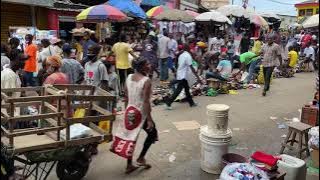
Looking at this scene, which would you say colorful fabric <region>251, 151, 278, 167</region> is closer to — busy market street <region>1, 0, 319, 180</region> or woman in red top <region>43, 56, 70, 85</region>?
busy market street <region>1, 0, 319, 180</region>

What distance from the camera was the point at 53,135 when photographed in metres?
5.00

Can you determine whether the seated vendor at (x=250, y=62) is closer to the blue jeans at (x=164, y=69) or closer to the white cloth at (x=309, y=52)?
the blue jeans at (x=164, y=69)

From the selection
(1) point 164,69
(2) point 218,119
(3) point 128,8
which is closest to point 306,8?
(3) point 128,8

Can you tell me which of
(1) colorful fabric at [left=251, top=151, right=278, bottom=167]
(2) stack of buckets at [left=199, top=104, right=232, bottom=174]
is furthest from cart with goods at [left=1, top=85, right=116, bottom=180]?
(1) colorful fabric at [left=251, top=151, right=278, bottom=167]

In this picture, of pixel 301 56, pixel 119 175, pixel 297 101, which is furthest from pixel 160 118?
pixel 301 56

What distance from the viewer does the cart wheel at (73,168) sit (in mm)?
5367

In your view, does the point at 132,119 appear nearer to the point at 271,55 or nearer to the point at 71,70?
the point at 71,70

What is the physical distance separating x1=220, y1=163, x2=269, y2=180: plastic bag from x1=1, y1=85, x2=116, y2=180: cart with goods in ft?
5.52

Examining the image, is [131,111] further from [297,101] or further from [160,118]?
[297,101]

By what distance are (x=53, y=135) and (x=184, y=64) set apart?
5.07 m

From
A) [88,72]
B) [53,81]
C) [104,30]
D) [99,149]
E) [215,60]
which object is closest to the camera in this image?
[53,81]

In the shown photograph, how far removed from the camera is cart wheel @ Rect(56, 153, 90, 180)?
17.6ft

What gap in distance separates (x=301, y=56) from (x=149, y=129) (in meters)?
15.8

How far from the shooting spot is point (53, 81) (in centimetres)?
591
